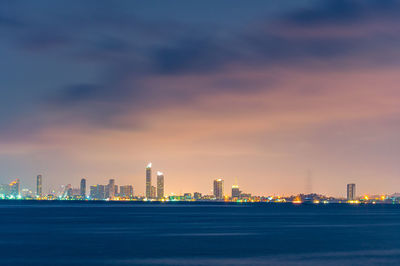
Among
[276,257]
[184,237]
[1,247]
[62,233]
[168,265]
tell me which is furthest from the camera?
[62,233]

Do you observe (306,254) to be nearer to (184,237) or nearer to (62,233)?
(184,237)

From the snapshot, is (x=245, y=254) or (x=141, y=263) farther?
(x=245, y=254)

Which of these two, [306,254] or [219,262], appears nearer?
[219,262]

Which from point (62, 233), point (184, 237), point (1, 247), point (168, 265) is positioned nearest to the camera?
point (168, 265)

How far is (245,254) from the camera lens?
62719 millimetres

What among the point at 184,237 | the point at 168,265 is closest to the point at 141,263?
the point at 168,265

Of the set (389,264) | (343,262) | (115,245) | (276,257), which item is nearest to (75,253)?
(115,245)

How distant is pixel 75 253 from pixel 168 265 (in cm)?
1284

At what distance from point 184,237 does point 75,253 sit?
23.6 m

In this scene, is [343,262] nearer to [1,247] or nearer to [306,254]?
[306,254]

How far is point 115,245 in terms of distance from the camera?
71000mm

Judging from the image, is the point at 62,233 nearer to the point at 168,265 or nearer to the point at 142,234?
the point at 142,234

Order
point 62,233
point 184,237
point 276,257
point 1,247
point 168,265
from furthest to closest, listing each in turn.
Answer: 1. point 62,233
2. point 184,237
3. point 1,247
4. point 276,257
5. point 168,265

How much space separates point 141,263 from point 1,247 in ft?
Result: 68.9
